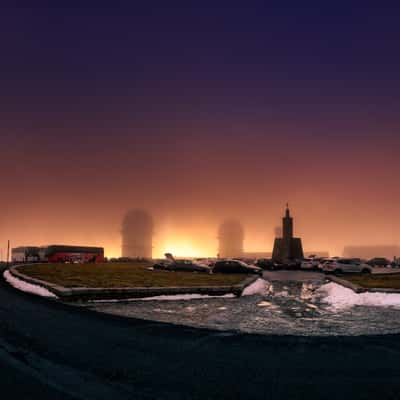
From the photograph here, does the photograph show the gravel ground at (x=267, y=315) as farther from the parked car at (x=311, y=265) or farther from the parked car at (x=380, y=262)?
the parked car at (x=380, y=262)

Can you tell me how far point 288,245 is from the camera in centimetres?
7612

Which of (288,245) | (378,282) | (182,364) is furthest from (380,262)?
(182,364)

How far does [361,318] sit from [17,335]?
34.9 ft

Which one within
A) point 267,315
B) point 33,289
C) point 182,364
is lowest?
point 267,315

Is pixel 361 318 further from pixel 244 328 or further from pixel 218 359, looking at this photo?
pixel 218 359

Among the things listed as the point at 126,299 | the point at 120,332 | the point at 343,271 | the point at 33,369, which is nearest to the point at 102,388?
the point at 33,369

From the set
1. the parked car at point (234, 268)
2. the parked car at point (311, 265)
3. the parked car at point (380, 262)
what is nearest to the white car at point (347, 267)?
the parked car at point (234, 268)

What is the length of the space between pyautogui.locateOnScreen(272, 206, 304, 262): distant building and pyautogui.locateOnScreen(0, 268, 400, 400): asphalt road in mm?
67431

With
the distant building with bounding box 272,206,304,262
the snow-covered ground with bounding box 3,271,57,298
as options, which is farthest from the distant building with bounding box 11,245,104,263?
the snow-covered ground with bounding box 3,271,57,298

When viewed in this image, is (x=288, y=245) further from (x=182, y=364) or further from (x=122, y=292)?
(x=182, y=364)

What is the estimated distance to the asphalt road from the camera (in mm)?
5809

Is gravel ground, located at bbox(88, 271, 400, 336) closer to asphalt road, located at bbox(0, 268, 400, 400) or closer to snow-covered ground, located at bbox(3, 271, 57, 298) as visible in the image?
asphalt road, located at bbox(0, 268, 400, 400)

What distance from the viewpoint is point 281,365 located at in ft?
23.3

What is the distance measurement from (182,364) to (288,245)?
234 feet
